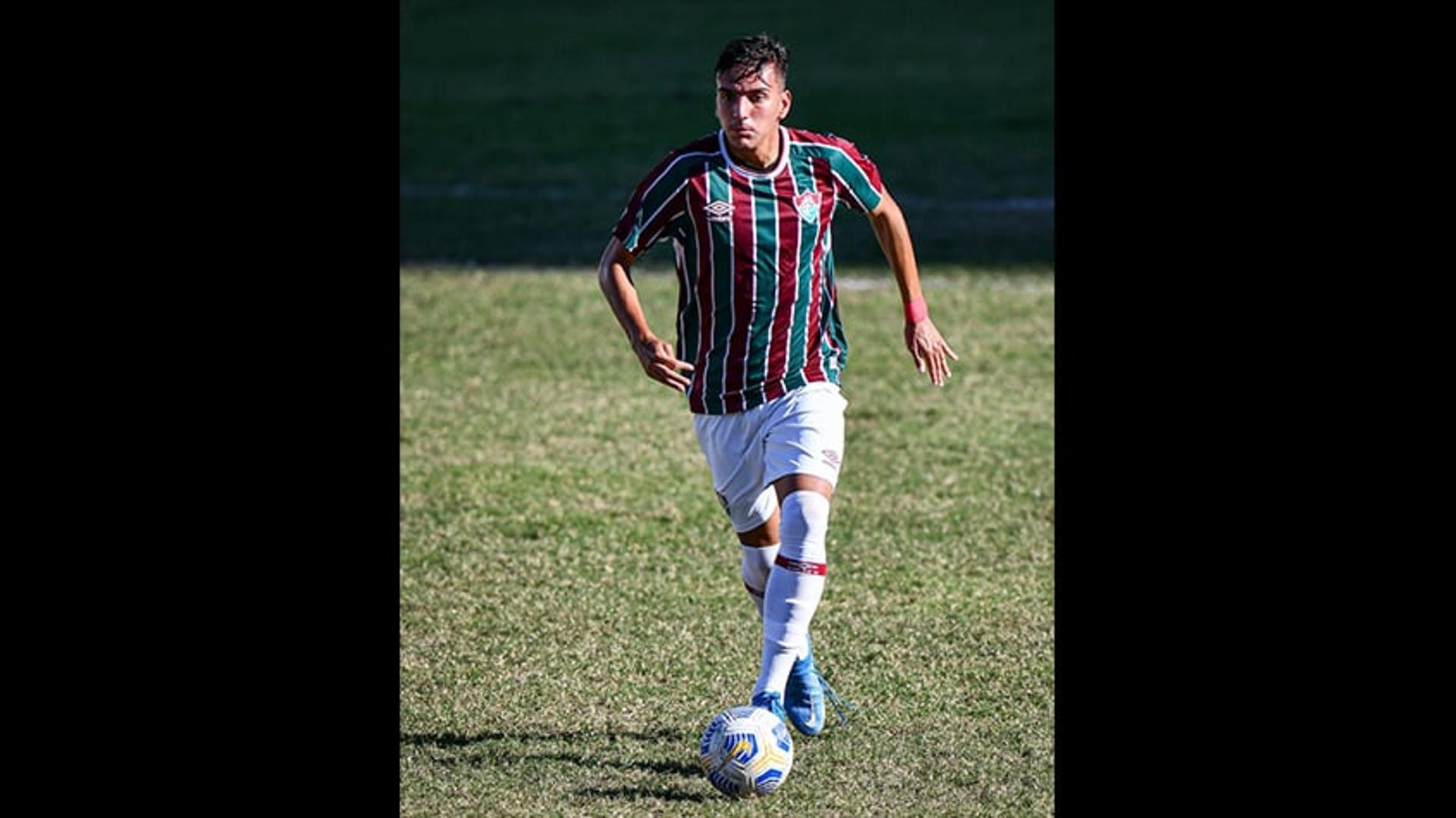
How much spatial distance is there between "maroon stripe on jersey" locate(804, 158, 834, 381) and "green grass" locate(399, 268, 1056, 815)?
3.49ft

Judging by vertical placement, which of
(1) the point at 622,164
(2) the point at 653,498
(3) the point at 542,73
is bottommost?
(2) the point at 653,498

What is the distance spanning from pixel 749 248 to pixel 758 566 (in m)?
0.98

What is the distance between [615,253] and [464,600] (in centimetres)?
202

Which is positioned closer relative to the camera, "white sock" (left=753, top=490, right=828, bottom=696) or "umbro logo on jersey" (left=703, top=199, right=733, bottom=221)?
"white sock" (left=753, top=490, right=828, bottom=696)

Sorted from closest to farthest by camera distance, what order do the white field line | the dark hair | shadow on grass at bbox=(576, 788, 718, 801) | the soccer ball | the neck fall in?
the soccer ball < shadow on grass at bbox=(576, 788, 718, 801) < the dark hair < the neck < the white field line

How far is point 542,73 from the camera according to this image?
2681 cm

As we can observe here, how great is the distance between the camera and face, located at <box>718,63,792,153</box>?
5.60m

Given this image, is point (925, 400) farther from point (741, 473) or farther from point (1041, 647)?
point (741, 473)

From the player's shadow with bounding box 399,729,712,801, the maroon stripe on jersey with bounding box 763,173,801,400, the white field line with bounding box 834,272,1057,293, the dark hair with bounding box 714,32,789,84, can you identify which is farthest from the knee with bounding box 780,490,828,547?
the white field line with bounding box 834,272,1057,293

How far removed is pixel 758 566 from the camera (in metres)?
6.15

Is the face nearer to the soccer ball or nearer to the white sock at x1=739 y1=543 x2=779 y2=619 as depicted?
the white sock at x1=739 y1=543 x2=779 y2=619

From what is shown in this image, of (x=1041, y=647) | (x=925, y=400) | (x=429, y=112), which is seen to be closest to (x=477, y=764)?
(x=1041, y=647)
